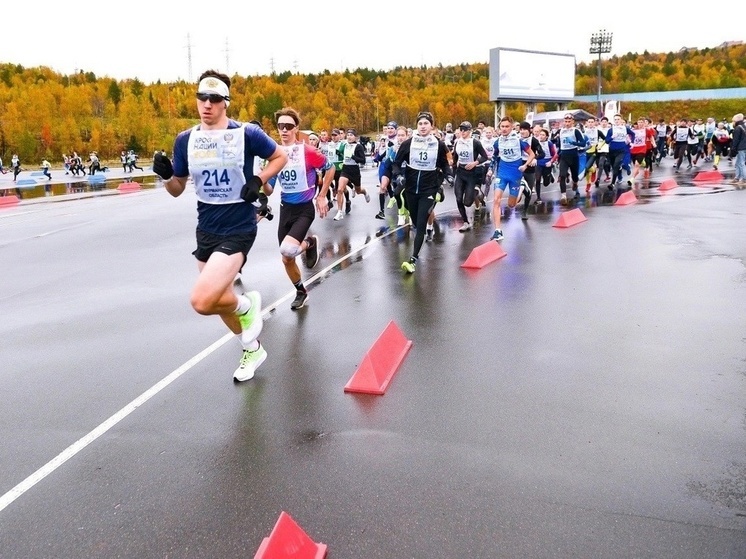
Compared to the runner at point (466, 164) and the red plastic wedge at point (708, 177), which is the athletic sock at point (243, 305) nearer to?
the runner at point (466, 164)

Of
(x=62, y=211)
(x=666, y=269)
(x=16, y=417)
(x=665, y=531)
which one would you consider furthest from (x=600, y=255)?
(x=62, y=211)

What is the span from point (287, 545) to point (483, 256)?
280 inches

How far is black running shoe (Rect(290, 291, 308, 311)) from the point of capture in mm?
7020

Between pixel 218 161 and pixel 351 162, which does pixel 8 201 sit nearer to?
pixel 351 162

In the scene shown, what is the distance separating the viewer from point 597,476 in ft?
11.2

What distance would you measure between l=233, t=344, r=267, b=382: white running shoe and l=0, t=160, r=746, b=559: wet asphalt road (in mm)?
115

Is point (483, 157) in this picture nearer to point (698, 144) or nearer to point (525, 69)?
point (698, 144)

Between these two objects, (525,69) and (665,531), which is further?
(525,69)

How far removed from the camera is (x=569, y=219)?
12625 millimetres

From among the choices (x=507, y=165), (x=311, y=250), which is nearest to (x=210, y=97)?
(x=311, y=250)

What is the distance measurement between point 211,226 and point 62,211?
16.0 metres

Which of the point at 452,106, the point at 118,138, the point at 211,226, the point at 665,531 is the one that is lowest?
the point at 665,531

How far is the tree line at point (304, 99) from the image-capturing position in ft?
255

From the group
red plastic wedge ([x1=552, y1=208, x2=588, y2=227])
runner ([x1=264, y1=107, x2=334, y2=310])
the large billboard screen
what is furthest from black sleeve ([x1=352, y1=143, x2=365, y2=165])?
the large billboard screen
